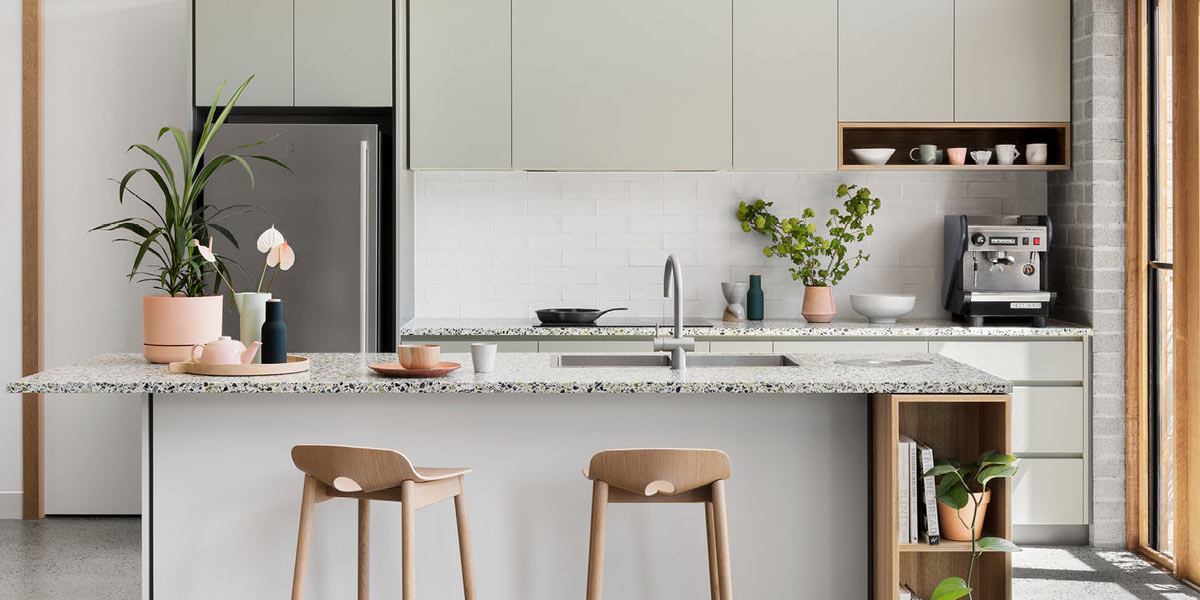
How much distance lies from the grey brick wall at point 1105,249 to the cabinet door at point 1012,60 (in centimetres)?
13

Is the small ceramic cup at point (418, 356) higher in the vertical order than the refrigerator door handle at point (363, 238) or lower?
lower

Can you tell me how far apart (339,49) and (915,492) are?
9.74 ft

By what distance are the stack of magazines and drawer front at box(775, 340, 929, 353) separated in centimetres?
169

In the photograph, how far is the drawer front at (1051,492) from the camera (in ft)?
14.0

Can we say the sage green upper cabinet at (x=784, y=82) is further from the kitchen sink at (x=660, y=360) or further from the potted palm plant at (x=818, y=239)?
the kitchen sink at (x=660, y=360)

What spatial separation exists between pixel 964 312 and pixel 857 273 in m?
0.61

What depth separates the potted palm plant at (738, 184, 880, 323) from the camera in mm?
4645

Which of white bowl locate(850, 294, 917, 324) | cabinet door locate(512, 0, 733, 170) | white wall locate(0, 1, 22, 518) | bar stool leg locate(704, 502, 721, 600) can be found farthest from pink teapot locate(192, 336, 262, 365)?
white bowl locate(850, 294, 917, 324)

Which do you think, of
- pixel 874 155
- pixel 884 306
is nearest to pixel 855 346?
pixel 884 306

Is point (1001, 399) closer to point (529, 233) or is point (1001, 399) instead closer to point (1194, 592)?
point (1194, 592)

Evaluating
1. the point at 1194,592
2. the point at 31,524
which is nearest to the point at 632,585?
the point at 1194,592

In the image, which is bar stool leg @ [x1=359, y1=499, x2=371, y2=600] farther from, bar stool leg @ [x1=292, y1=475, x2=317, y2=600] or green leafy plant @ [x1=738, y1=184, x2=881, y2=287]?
green leafy plant @ [x1=738, y1=184, x2=881, y2=287]

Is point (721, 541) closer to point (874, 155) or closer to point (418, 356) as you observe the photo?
point (418, 356)

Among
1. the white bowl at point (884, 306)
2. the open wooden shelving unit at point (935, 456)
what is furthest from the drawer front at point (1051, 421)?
the open wooden shelving unit at point (935, 456)
